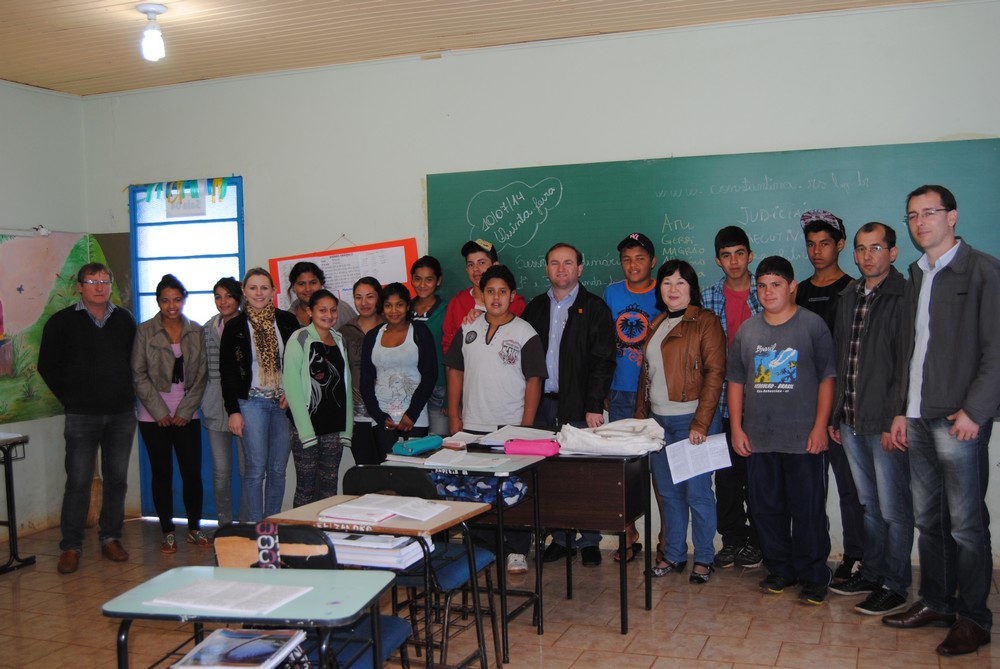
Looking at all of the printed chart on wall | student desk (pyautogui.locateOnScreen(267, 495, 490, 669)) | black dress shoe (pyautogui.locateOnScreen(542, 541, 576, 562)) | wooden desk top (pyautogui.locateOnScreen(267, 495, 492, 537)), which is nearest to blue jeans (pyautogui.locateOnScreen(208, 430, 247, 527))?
the printed chart on wall

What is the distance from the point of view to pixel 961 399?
137 inches

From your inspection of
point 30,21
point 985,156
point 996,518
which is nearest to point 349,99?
point 30,21

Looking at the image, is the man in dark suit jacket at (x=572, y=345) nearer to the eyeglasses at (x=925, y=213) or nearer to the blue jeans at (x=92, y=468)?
the eyeglasses at (x=925, y=213)

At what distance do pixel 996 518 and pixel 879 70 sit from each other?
8.23 ft

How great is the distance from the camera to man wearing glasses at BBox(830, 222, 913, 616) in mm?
3928

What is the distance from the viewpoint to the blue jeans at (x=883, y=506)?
3.95 m

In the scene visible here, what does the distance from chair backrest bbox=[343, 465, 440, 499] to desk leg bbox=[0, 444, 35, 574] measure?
263 cm

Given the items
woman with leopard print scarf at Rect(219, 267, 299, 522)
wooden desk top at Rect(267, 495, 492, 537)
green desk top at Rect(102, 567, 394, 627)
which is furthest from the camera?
woman with leopard print scarf at Rect(219, 267, 299, 522)

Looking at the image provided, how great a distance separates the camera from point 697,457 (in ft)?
14.4

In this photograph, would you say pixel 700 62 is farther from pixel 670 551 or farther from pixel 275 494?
pixel 275 494

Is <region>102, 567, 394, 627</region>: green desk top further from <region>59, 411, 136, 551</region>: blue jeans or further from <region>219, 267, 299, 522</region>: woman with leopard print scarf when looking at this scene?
<region>59, 411, 136, 551</region>: blue jeans

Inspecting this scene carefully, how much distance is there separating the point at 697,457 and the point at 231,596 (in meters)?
2.76

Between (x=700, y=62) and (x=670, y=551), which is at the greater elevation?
(x=700, y=62)

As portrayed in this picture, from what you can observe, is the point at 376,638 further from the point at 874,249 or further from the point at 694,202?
the point at 694,202
